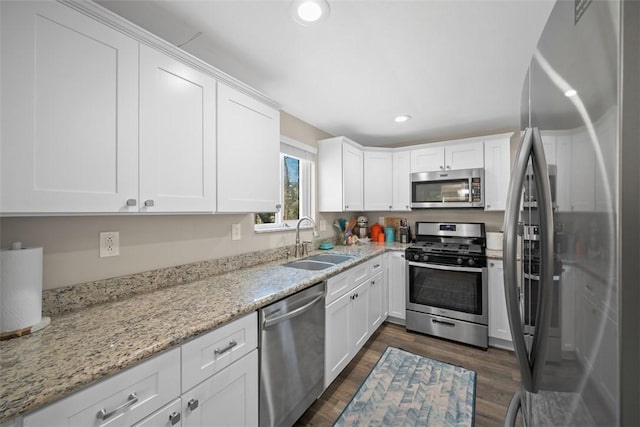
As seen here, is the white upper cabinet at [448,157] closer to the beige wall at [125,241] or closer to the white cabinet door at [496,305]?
the white cabinet door at [496,305]

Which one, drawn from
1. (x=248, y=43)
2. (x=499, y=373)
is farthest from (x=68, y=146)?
(x=499, y=373)

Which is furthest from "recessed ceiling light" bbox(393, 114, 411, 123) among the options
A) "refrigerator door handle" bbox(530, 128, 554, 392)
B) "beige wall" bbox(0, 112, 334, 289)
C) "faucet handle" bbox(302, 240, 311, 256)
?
"refrigerator door handle" bbox(530, 128, 554, 392)

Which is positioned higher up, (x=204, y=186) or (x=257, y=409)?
(x=204, y=186)

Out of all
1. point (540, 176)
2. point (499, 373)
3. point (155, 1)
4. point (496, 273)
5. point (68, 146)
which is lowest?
point (499, 373)

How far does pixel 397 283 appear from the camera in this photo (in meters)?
3.09

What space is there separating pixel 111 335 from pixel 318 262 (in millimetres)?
1612

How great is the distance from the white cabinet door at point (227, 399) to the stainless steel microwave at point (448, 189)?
2.69 m

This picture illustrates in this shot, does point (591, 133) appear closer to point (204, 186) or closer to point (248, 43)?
point (204, 186)

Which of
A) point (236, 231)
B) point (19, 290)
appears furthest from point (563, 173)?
point (236, 231)

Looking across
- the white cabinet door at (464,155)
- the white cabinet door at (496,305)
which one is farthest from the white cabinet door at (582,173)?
the white cabinet door at (464,155)

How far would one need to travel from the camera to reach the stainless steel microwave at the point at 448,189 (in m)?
2.97

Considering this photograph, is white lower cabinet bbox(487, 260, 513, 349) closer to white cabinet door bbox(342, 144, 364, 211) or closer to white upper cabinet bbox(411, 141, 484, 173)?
white upper cabinet bbox(411, 141, 484, 173)

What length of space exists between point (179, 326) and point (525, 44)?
236 centimetres

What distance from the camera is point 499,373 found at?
2.20 m
